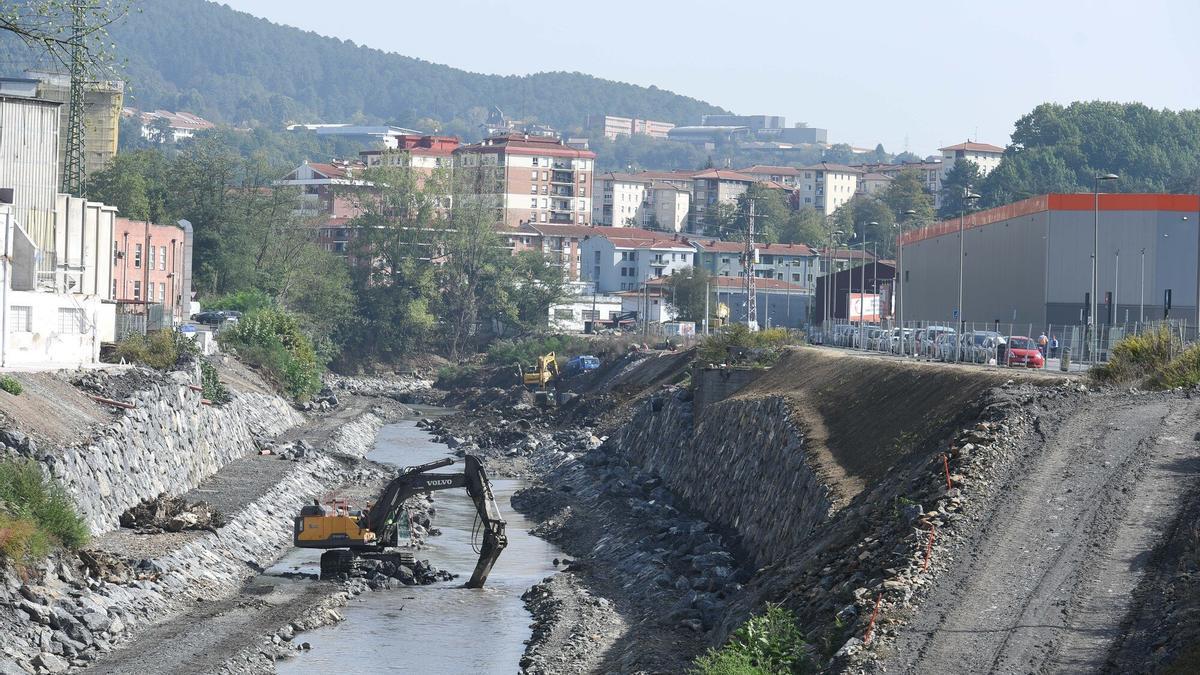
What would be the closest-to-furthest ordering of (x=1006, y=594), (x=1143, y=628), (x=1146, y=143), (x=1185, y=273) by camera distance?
(x=1143, y=628) < (x=1006, y=594) < (x=1185, y=273) < (x=1146, y=143)

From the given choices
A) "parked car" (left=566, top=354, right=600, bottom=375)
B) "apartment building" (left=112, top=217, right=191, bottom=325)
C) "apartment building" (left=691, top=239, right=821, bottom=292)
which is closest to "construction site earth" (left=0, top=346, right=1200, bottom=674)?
"apartment building" (left=112, top=217, right=191, bottom=325)

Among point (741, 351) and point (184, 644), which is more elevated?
point (741, 351)

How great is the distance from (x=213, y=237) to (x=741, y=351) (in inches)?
2085

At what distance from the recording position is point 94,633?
27719mm

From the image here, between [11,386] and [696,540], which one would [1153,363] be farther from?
[11,386]

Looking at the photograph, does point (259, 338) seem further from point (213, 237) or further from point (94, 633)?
point (94, 633)

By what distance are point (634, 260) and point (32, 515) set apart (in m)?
150

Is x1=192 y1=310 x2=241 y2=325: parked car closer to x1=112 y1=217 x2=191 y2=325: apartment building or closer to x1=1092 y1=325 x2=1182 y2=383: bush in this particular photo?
x1=112 y1=217 x2=191 y2=325: apartment building

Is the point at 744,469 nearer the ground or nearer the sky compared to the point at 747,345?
nearer the ground

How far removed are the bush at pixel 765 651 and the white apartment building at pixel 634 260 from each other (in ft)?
506

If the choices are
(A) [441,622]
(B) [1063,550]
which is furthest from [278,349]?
(B) [1063,550]

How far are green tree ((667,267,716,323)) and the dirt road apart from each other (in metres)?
102

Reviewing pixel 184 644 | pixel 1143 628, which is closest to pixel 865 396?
pixel 184 644

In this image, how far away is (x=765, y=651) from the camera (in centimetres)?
2070
